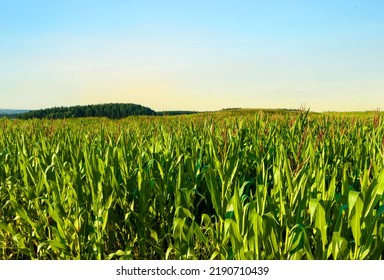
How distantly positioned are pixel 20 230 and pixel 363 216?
272cm

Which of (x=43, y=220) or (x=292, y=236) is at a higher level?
(x=292, y=236)

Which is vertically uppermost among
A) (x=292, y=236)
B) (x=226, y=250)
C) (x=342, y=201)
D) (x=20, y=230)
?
(x=342, y=201)

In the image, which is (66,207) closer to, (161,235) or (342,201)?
(161,235)

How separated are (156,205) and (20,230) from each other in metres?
1.31

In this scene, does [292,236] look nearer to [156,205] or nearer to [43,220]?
[156,205]

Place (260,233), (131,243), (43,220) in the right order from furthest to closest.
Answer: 1. (43,220)
2. (131,243)
3. (260,233)

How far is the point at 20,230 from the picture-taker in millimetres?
3141

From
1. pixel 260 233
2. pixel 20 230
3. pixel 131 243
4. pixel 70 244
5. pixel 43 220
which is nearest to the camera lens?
pixel 260 233

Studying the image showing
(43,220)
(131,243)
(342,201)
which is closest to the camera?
(342,201)

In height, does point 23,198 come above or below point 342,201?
below

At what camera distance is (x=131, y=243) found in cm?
264

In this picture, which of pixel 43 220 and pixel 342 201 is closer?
pixel 342 201
